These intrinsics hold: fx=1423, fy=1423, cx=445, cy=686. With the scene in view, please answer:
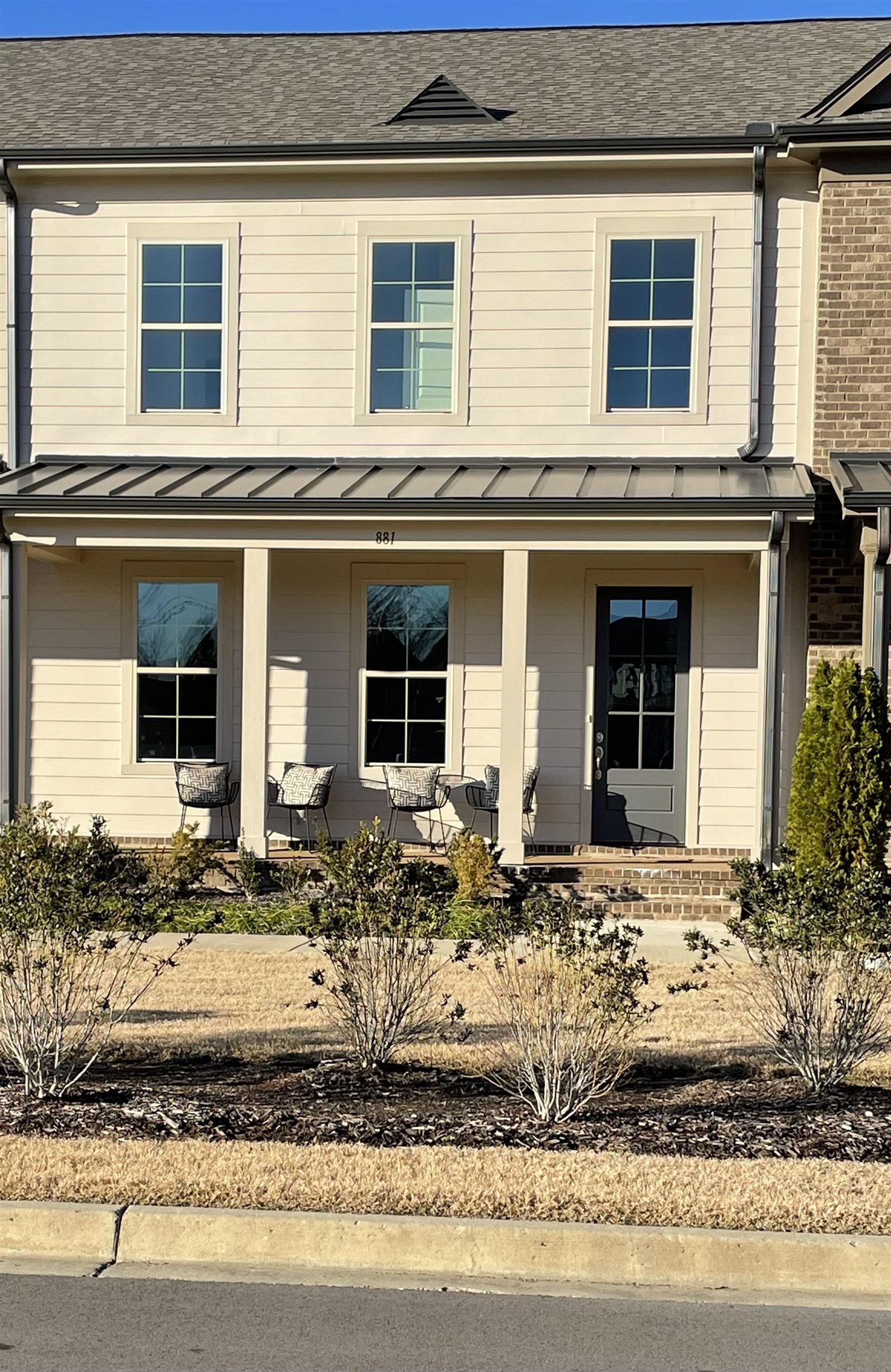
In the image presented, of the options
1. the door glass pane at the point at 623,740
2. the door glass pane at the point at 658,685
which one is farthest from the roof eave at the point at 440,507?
the door glass pane at the point at 623,740

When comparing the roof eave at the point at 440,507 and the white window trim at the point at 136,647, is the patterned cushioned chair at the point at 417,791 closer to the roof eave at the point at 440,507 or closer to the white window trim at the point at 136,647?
the white window trim at the point at 136,647

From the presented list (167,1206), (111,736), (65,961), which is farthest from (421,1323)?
(111,736)

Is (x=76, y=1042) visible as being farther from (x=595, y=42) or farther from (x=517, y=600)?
(x=595, y=42)

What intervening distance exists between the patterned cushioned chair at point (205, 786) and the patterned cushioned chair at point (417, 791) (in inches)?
60.8

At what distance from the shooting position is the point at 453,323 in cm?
1367

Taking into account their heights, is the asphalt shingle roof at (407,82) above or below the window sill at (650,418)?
above

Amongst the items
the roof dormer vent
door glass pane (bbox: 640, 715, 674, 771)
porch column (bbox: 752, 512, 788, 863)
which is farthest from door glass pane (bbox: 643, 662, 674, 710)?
the roof dormer vent

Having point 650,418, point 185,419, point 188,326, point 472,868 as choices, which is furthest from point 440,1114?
point 188,326

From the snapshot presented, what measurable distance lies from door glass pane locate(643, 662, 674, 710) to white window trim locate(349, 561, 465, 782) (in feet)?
5.77

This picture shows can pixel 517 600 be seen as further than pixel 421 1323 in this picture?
Yes

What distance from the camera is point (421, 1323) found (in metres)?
4.47

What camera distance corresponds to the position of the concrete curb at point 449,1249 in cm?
481

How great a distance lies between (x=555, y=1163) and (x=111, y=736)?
9478 millimetres

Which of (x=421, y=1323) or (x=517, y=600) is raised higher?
(x=517, y=600)
